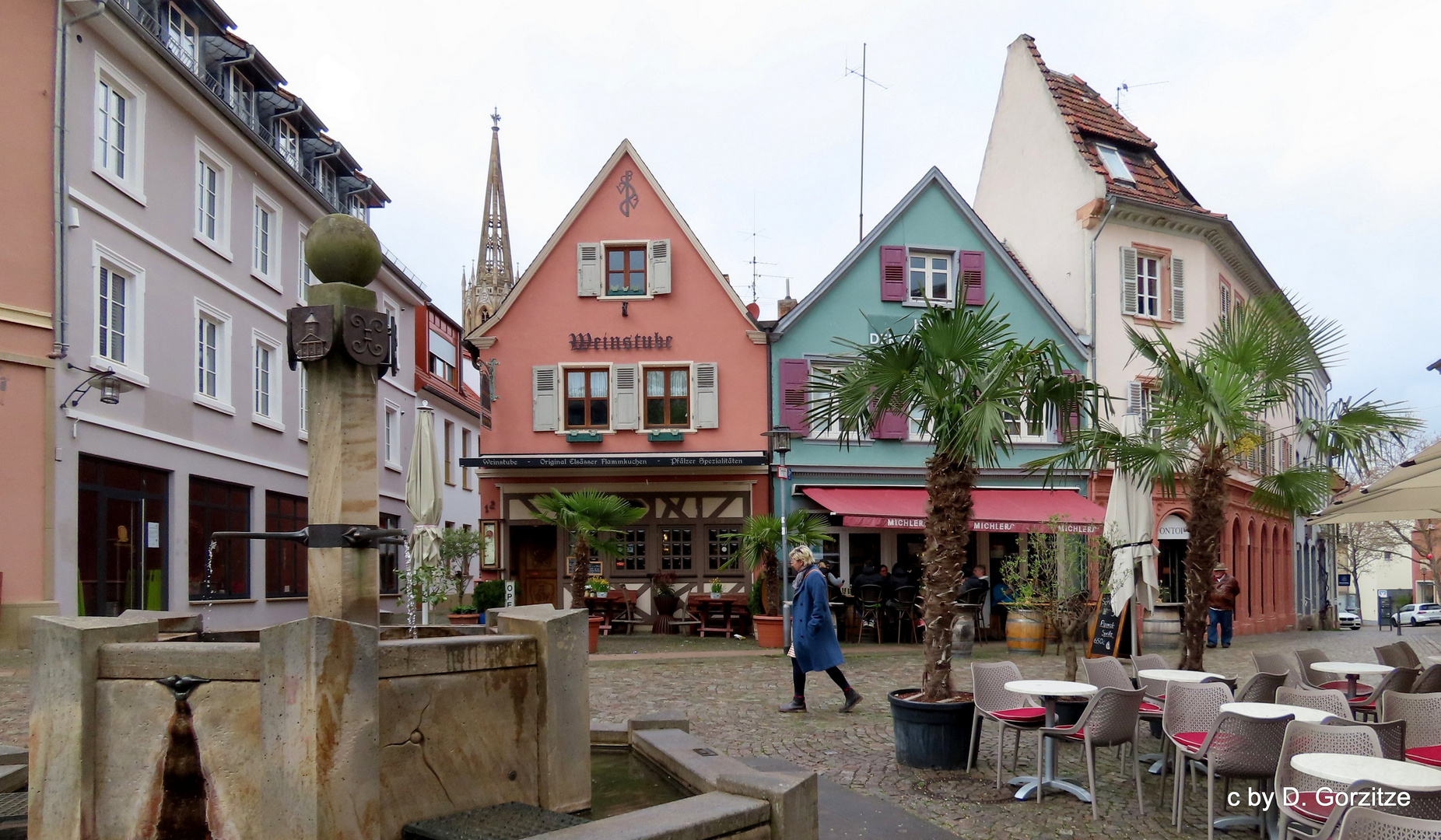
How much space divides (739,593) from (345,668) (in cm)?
1798

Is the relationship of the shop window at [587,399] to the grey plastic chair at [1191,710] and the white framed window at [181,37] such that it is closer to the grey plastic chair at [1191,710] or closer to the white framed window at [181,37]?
the white framed window at [181,37]

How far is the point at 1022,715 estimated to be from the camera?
8.06m

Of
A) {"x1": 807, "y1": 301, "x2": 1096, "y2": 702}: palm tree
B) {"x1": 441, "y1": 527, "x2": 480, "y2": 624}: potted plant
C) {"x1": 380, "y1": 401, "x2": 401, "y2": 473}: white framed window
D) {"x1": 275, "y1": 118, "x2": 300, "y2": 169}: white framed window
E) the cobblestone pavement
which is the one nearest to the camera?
the cobblestone pavement

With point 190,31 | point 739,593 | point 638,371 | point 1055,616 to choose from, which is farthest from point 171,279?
point 1055,616

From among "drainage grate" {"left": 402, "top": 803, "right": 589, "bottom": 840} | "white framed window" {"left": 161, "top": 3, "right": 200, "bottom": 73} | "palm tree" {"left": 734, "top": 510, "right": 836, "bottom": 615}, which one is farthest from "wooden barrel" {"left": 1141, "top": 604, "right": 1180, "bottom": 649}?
"white framed window" {"left": 161, "top": 3, "right": 200, "bottom": 73}

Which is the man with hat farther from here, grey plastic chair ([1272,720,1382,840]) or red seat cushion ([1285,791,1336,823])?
red seat cushion ([1285,791,1336,823])

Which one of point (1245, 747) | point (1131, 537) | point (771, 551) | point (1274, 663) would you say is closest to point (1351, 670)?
point (1274, 663)

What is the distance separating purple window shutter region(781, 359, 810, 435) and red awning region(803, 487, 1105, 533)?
1302 millimetres

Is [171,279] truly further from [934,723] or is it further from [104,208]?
[934,723]

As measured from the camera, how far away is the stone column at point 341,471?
529cm

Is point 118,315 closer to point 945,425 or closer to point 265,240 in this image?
point 265,240

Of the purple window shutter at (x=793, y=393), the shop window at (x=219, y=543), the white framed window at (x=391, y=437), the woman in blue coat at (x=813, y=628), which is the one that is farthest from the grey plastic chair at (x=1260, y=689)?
the white framed window at (x=391, y=437)

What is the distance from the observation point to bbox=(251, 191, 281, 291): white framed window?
2216cm

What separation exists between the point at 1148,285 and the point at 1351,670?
682 inches
